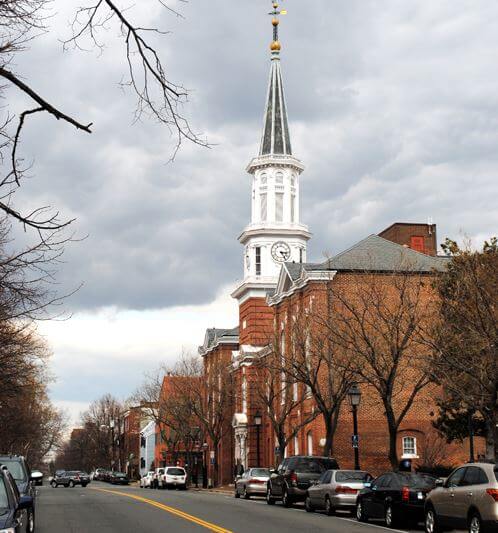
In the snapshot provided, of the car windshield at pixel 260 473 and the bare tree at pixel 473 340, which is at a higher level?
the bare tree at pixel 473 340

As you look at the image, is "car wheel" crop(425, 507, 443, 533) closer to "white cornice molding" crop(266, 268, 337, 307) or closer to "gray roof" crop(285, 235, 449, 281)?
"white cornice molding" crop(266, 268, 337, 307)

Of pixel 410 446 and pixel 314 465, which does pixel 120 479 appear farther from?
pixel 314 465

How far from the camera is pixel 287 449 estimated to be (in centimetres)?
5841

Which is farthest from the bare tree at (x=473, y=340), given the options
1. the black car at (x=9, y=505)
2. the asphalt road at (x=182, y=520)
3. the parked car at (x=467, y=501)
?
the black car at (x=9, y=505)

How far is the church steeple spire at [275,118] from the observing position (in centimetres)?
7312

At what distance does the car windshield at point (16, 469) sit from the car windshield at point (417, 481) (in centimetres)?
937

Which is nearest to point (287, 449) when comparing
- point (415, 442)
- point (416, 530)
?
point (415, 442)

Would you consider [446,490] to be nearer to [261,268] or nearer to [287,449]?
[287,449]

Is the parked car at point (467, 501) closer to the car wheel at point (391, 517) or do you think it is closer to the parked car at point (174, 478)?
the car wheel at point (391, 517)

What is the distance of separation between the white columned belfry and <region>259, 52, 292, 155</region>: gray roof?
0.08 m

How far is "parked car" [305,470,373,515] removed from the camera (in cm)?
2759

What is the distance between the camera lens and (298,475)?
3247 centimetres

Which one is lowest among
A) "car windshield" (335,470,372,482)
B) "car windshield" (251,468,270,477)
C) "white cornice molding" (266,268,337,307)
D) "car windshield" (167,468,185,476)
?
"car windshield" (335,470,372,482)

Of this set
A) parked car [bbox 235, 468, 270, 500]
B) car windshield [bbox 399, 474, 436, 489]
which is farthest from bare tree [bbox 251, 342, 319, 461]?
car windshield [bbox 399, 474, 436, 489]
